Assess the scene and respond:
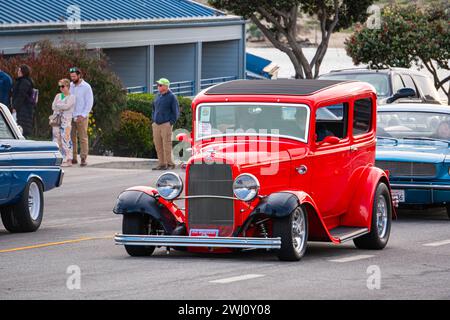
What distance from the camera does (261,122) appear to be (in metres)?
13.7

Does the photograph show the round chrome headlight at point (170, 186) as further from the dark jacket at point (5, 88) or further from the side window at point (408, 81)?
the side window at point (408, 81)

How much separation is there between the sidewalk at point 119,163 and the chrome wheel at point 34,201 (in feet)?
33.0

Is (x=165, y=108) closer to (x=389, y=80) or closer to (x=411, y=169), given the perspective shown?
(x=389, y=80)

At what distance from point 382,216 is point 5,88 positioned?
11.3 meters

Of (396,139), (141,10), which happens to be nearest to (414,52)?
(141,10)

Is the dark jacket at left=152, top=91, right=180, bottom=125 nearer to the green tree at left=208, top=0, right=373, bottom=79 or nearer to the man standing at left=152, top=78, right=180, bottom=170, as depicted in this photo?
the man standing at left=152, top=78, right=180, bottom=170

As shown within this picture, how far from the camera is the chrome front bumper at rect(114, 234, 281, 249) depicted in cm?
1241

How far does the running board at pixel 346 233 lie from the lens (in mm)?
13728

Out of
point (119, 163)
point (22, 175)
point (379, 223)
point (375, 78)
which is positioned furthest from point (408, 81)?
point (22, 175)

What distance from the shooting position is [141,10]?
44.6m

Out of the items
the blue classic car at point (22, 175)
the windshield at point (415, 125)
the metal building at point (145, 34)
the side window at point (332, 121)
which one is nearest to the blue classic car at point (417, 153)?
the windshield at point (415, 125)

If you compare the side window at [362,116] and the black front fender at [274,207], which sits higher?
the side window at [362,116]

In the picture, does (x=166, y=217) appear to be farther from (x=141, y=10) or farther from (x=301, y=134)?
(x=141, y=10)

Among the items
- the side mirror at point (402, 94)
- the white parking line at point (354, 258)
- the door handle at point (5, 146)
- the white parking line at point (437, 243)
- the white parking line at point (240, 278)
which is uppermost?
the side mirror at point (402, 94)
